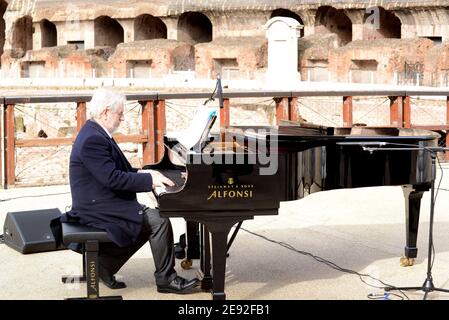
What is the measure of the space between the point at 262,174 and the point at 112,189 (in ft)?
3.18

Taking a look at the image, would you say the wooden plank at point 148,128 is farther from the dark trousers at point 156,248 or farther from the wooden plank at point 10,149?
the dark trousers at point 156,248

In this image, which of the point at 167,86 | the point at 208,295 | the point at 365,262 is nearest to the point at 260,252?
the point at 365,262

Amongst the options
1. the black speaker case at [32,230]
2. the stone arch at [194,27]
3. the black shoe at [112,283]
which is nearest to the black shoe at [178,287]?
the black shoe at [112,283]

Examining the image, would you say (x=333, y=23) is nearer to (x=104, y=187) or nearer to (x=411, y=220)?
(x=411, y=220)

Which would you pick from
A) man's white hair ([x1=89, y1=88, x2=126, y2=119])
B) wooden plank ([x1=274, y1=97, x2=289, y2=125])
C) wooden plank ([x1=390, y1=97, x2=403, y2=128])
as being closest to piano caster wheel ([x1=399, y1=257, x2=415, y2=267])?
man's white hair ([x1=89, y1=88, x2=126, y2=119])

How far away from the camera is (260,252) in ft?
22.2

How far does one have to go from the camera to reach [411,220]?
20.5 ft

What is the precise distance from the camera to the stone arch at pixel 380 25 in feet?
115

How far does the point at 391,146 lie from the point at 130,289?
2.12 m

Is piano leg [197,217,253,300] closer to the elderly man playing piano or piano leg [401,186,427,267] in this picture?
the elderly man playing piano

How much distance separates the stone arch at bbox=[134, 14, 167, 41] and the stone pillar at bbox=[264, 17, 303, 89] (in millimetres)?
15884

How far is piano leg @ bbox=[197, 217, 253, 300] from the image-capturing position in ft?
16.4

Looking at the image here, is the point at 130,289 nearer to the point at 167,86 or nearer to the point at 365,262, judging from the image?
the point at 365,262

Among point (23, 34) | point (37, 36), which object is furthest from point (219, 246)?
point (23, 34)
